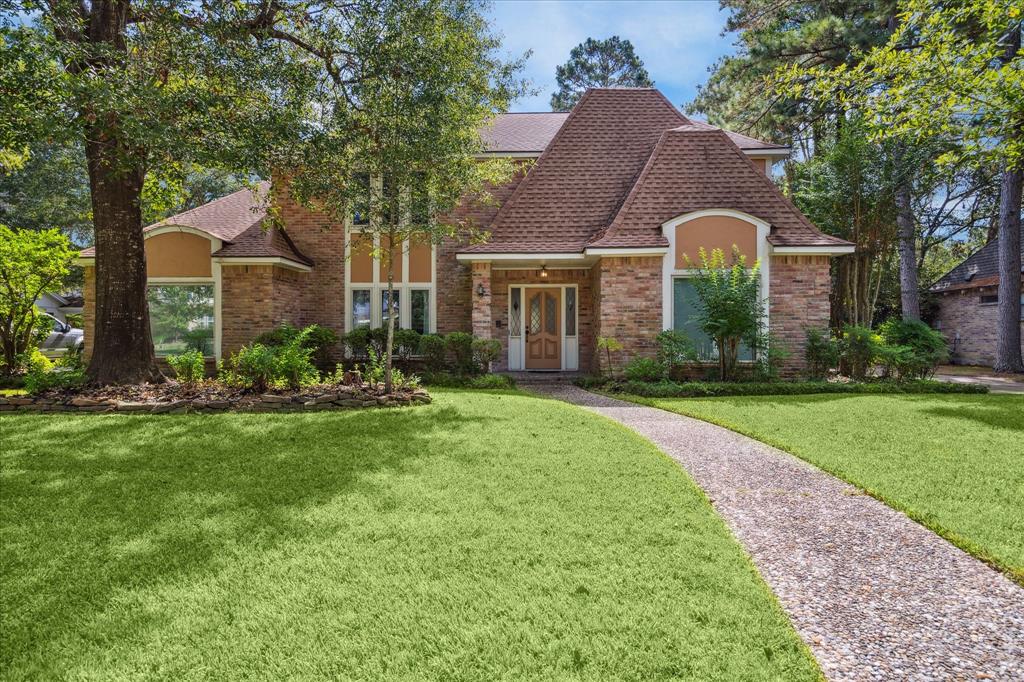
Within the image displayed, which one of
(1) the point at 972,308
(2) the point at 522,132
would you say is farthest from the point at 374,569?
(1) the point at 972,308

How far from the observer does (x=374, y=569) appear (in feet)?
10.3

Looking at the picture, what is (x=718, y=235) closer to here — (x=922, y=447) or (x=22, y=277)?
(x=922, y=447)

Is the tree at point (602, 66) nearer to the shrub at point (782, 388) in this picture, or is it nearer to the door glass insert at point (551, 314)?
the door glass insert at point (551, 314)

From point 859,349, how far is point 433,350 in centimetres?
937

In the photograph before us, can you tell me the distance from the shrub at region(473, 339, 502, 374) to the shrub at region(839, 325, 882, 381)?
760cm

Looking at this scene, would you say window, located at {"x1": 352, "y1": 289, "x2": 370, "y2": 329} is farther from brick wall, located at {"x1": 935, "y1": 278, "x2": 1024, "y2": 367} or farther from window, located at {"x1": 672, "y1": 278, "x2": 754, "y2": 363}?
brick wall, located at {"x1": 935, "y1": 278, "x2": 1024, "y2": 367}

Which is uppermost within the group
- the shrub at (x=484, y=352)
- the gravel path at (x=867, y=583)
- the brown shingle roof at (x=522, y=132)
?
the brown shingle roof at (x=522, y=132)

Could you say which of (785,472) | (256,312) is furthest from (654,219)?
(256,312)

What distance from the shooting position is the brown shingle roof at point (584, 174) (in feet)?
43.1

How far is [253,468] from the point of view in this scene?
5.16 m

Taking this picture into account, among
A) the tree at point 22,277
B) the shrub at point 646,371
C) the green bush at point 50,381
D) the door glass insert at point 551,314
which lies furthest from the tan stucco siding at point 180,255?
the shrub at point 646,371

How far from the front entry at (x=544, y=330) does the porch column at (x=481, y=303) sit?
1.74 m

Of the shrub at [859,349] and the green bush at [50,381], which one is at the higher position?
the shrub at [859,349]

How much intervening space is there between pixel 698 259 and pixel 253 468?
10057 mm
